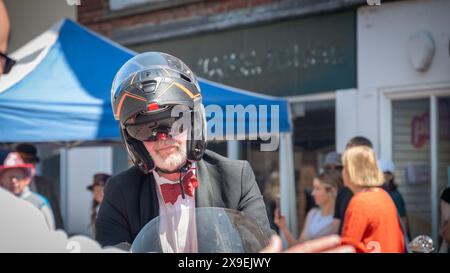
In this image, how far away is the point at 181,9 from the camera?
4090mm

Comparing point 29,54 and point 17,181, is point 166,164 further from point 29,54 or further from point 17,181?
point 29,54

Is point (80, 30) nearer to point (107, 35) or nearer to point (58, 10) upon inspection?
point (107, 35)

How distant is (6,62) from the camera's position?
277 centimetres

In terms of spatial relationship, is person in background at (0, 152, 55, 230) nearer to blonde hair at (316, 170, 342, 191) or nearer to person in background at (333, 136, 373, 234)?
person in background at (333, 136, 373, 234)

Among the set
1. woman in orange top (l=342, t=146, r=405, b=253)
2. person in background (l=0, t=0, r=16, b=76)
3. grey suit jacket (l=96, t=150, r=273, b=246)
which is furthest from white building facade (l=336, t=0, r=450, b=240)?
person in background (l=0, t=0, r=16, b=76)

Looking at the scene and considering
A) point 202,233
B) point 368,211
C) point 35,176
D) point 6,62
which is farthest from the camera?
point 35,176

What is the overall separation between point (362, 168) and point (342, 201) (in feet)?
0.51

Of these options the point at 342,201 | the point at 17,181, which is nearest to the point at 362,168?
the point at 342,201

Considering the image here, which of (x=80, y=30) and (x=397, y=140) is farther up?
(x=80, y=30)

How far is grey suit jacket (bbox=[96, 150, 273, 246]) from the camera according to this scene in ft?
5.61

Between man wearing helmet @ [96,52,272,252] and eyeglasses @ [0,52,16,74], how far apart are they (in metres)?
1.07

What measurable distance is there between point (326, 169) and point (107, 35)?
4.99 ft

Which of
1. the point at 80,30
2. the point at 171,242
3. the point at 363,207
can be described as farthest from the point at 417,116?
the point at 171,242
